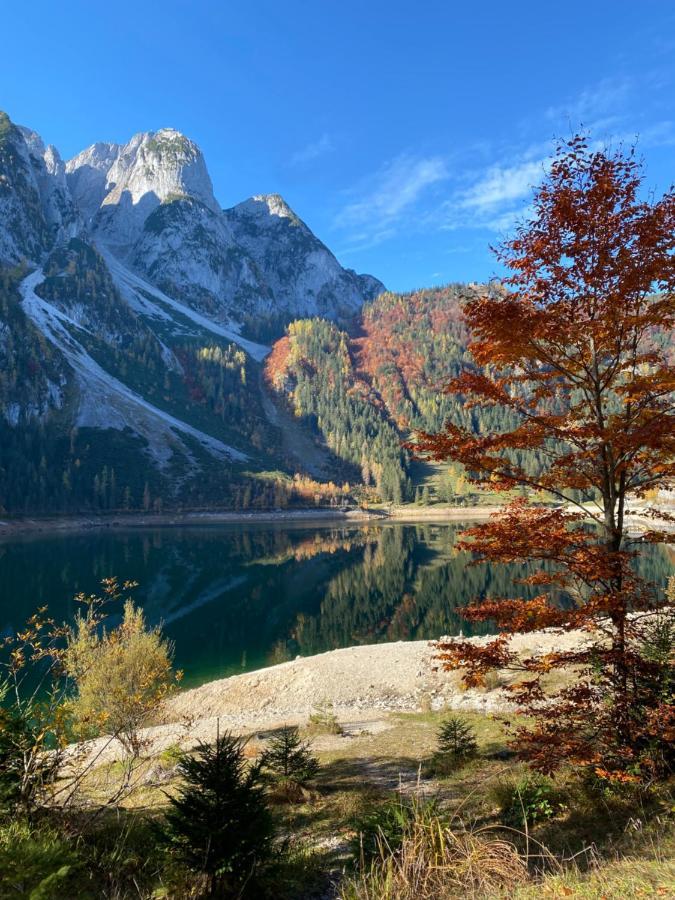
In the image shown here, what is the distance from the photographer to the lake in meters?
42.3

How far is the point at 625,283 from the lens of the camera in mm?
8703

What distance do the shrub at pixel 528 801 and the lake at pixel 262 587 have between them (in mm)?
7367

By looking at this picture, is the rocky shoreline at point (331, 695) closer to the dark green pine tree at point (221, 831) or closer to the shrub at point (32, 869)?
the dark green pine tree at point (221, 831)

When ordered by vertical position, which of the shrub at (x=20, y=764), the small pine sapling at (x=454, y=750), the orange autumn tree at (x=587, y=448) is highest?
the orange autumn tree at (x=587, y=448)

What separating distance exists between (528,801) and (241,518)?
156 m

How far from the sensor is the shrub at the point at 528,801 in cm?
840

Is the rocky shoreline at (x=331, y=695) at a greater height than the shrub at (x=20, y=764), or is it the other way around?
the shrub at (x=20, y=764)

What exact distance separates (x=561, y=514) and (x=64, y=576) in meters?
70.2

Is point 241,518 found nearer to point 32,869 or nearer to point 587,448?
point 587,448

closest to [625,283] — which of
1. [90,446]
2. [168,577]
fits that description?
[168,577]

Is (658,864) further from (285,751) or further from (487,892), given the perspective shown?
(285,751)

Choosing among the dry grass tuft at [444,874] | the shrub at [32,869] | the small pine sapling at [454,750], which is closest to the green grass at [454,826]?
the shrub at [32,869]

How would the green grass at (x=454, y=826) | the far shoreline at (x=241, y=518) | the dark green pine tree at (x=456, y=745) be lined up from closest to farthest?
the green grass at (x=454, y=826) < the dark green pine tree at (x=456, y=745) < the far shoreline at (x=241, y=518)

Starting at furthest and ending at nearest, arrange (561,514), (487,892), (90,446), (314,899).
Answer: (90,446) < (561,514) < (314,899) < (487,892)
